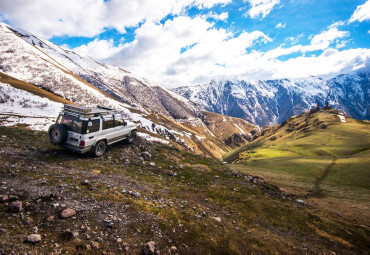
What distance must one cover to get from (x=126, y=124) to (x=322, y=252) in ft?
58.1

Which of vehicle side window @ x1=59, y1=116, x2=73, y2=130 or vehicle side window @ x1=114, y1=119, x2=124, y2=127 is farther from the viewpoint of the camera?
vehicle side window @ x1=114, y1=119, x2=124, y2=127

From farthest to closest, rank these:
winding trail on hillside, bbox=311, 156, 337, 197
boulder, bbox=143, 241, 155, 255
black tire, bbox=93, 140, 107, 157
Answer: winding trail on hillside, bbox=311, 156, 337, 197 → black tire, bbox=93, 140, 107, 157 → boulder, bbox=143, 241, 155, 255

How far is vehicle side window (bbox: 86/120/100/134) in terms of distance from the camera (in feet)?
44.7

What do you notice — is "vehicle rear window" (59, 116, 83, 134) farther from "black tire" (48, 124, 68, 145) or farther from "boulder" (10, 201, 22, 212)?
"boulder" (10, 201, 22, 212)

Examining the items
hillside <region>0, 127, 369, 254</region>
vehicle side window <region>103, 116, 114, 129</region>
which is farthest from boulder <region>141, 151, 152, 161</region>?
vehicle side window <region>103, 116, 114, 129</region>

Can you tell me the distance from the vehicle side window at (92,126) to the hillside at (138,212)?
7.84 feet

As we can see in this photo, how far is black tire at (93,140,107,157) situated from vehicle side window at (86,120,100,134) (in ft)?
4.33

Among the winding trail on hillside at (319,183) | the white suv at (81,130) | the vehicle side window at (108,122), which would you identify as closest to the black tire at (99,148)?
the white suv at (81,130)

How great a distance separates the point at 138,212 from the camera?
8.65 meters

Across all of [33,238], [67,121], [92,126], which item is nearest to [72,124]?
[67,121]

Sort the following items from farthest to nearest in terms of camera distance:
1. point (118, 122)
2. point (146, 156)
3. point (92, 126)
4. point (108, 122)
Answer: point (146, 156) → point (118, 122) → point (108, 122) → point (92, 126)

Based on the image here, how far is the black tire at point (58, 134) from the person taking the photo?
13.3m

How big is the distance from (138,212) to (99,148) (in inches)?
347

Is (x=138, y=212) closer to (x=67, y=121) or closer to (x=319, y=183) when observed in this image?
(x=67, y=121)
